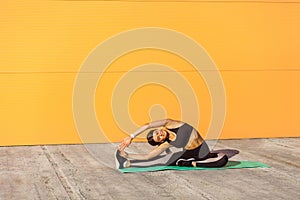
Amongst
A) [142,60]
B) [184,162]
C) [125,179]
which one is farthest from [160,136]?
[142,60]

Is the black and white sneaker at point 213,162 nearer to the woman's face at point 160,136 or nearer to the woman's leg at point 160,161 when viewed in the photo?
the woman's leg at point 160,161

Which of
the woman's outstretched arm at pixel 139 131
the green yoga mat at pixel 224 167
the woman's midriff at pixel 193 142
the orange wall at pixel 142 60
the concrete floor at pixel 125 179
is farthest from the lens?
the orange wall at pixel 142 60

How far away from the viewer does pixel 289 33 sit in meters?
6.51

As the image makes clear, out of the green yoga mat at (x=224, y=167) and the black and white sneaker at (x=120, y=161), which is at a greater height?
the black and white sneaker at (x=120, y=161)

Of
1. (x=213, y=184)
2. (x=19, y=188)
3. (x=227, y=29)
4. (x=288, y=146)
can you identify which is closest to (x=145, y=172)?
(x=213, y=184)

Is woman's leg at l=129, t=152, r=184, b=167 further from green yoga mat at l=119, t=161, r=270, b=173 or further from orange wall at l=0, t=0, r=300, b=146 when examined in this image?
orange wall at l=0, t=0, r=300, b=146

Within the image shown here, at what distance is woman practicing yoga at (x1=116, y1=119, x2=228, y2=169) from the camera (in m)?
4.61

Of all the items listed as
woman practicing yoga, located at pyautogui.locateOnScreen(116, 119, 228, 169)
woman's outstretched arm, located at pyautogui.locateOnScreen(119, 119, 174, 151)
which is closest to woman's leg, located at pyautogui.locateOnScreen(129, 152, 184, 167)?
woman practicing yoga, located at pyautogui.locateOnScreen(116, 119, 228, 169)

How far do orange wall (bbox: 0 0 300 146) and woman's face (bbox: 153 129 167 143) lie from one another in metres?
1.60

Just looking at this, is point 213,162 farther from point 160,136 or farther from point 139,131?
point 139,131

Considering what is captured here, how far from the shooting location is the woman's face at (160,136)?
4599 millimetres

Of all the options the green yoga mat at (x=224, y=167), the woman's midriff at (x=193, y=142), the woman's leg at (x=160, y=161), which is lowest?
the green yoga mat at (x=224, y=167)

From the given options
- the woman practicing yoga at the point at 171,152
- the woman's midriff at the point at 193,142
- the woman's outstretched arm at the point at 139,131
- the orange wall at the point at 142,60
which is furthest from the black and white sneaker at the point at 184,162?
the orange wall at the point at 142,60

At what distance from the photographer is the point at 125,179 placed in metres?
4.15
